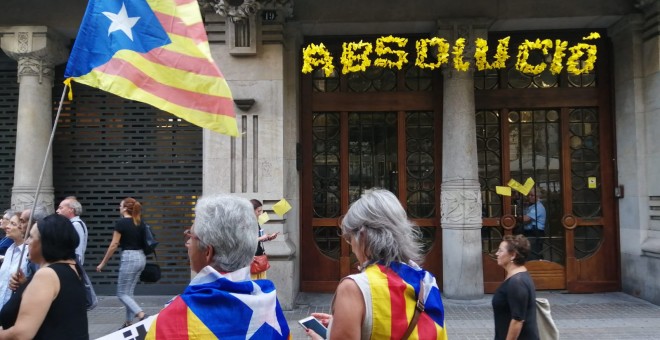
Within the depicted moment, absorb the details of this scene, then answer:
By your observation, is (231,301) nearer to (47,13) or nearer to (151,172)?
(151,172)

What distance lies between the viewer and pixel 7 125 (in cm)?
988

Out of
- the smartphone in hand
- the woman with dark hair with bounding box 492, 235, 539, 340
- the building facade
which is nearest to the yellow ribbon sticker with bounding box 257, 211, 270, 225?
the building facade

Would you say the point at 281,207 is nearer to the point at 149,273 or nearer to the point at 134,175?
the point at 149,273

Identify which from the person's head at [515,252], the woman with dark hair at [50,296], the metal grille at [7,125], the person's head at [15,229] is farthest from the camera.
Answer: the metal grille at [7,125]

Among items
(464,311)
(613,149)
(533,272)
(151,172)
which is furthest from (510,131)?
(151,172)

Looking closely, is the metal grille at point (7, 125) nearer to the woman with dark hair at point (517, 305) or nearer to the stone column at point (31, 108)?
the stone column at point (31, 108)

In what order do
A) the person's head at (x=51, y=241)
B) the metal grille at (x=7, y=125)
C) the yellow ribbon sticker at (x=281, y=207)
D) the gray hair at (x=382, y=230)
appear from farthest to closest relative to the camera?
the metal grille at (x=7, y=125), the yellow ribbon sticker at (x=281, y=207), the person's head at (x=51, y=241), the gray hair at (x=382, y=230)

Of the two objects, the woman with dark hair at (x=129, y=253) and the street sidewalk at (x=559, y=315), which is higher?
the woman with dark hair at (x=129, y=253)

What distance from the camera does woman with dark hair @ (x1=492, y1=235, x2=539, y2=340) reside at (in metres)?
3.83

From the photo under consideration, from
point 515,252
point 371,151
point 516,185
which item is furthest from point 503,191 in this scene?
point 515,252

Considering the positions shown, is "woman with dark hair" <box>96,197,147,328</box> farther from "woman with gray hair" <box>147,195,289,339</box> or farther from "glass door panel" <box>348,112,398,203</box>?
"woman with gray hair" <box>147,195,289,339</box>

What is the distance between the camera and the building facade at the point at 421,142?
8.99 metres

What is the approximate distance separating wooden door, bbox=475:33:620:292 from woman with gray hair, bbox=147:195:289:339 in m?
7.94

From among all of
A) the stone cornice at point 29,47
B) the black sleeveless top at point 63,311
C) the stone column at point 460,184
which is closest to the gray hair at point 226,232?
the black sleeveless top at point 63,311
